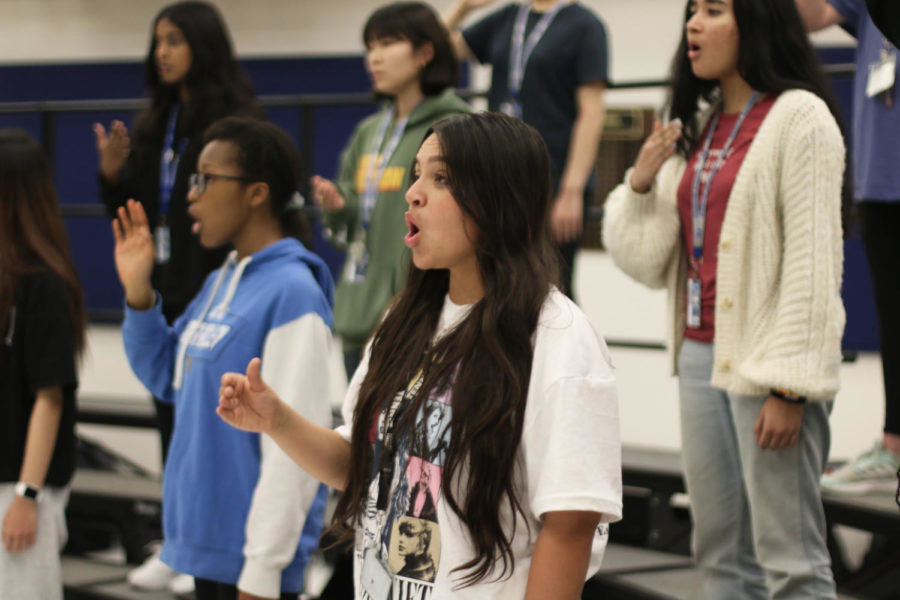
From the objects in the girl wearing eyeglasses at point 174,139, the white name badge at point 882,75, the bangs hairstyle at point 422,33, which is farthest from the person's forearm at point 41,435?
the white name badge at point 882,75

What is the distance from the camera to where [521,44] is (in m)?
3.04

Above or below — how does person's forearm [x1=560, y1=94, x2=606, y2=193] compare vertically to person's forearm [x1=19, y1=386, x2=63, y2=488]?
above

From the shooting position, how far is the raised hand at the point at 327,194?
2760mm

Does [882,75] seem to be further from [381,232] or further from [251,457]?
[251,457]

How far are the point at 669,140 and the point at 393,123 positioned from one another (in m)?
1.04

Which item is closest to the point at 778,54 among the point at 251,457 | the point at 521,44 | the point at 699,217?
the point at 699,217

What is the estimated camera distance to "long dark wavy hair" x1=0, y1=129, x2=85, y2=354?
107 inches

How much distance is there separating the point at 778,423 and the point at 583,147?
119cm

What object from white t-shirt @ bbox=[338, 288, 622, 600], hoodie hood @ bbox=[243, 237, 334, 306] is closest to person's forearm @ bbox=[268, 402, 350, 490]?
white t-shirt @ bbox=[338, 288, 622, 600]

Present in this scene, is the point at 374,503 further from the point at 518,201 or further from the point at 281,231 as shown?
the point at 281,231

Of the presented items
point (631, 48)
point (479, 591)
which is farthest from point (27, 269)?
point (631, 48)

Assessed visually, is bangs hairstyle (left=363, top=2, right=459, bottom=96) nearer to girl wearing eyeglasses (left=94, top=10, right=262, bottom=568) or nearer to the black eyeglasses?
girl wearing eyeglasses (left=94, top=10, right=262, bottom=568)

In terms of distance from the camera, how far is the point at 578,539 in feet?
4.22

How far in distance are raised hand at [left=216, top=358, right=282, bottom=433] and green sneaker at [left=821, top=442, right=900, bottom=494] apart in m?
1.66
